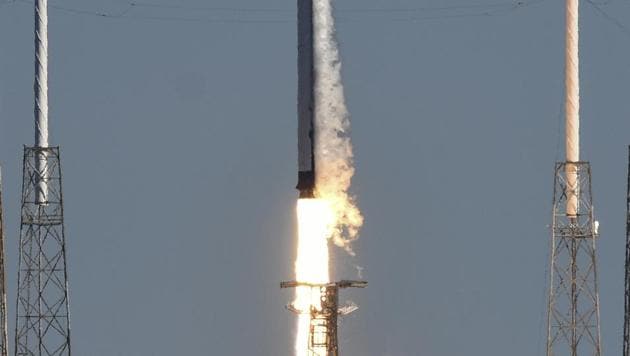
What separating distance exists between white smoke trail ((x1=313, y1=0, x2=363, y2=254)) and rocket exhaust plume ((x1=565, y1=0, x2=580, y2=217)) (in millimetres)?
10267

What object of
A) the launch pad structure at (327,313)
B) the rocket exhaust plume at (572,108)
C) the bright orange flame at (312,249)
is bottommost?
the launch pad structure at (327,313)

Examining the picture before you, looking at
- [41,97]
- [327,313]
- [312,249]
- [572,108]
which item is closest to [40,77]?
[41,97]

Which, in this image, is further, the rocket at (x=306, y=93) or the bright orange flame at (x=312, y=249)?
the rocket at (x=306, y=93)

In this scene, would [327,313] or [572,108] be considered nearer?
[327,313]

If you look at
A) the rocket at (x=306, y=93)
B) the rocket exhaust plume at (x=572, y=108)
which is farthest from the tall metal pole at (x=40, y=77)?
the rocket exhaust plume at (x=572, y=108)

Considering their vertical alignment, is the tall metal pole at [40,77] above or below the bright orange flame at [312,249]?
above

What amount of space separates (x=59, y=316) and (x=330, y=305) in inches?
479

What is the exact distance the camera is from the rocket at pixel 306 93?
153875 millimetres

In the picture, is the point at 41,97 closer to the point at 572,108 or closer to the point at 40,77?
the point at 40,77

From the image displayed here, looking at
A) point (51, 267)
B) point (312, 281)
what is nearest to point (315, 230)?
point (312, 281)

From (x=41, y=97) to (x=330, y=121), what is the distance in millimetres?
13137

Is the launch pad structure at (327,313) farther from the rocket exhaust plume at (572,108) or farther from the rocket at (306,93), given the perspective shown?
the rocket exhaust plume at (572,108)

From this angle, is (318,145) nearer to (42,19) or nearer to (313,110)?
(313,110)

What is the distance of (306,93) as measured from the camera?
155 m
